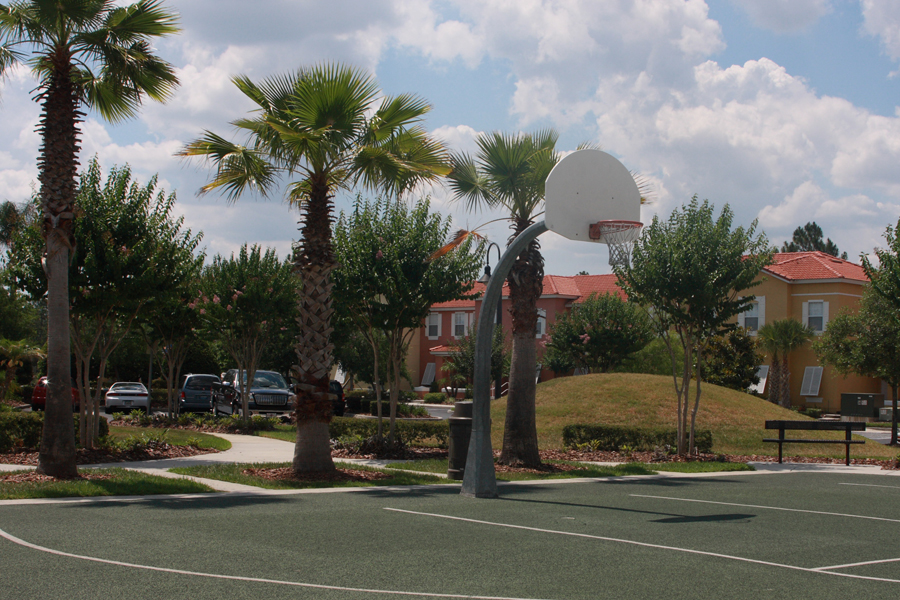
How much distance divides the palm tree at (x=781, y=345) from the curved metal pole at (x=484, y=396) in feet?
114

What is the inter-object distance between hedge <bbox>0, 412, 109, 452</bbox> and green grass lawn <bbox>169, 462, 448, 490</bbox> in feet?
13.4

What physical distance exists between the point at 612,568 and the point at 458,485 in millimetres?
6617

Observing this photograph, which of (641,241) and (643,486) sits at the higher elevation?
(641,241)

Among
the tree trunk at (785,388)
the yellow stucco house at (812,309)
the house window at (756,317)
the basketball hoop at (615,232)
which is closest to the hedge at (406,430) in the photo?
the basketball hoop at (615,232)

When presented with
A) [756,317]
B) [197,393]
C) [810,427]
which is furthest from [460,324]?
[810,427]

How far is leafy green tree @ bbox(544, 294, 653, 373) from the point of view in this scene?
41812mm

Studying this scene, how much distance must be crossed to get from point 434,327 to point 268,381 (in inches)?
1268

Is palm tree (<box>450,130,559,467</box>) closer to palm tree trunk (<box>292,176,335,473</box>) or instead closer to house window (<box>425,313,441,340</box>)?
palm tree trunk (<box>292,176,335,473</box>)

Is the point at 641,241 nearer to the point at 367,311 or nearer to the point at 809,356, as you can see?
the point at 367,311

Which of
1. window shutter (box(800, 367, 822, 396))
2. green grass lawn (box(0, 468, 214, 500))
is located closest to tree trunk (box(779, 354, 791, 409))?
window shutter (box(800, 367, 822, 396))

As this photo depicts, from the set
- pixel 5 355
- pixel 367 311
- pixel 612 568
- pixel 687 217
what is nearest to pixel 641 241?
pixel 687 217

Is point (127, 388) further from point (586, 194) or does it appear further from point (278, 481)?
point (586, 194)

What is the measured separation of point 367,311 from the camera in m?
18.5

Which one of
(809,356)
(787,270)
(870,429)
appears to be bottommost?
(870,429)
